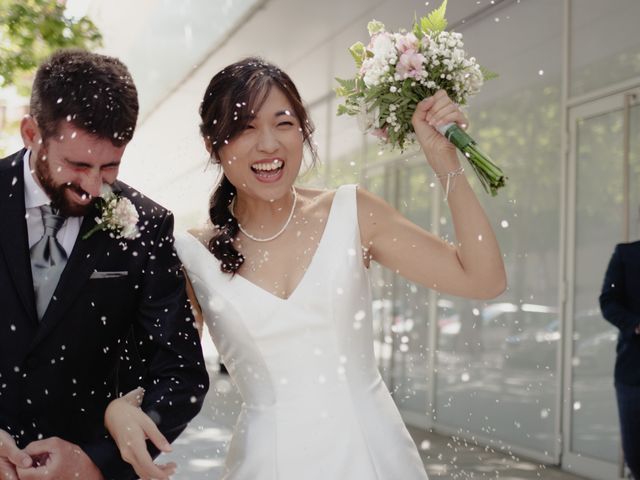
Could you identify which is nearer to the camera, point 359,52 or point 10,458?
point 10,458

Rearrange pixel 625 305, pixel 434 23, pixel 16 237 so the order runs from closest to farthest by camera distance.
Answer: pixel 16 237 → pixel 434 23 → pixel 625 305

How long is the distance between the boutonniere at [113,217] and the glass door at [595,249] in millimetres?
5410

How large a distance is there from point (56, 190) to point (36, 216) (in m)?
0.12

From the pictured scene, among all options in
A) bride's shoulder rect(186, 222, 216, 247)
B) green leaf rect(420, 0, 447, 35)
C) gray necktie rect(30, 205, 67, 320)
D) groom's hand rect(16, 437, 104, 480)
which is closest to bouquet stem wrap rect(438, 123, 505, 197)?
green leaf rect(420, 0, 447, 35)

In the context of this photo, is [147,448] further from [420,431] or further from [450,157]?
[420,431]

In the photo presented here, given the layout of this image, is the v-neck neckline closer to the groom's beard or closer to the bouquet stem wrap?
the bouquet stem wrap

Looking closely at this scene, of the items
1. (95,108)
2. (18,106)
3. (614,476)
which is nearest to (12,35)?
(18,106)

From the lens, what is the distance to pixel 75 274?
108 inches

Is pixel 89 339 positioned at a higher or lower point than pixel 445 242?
lower

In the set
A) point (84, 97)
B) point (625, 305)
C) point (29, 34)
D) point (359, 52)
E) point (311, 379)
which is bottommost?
point (311, 379)

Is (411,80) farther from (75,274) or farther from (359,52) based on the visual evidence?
(75,274)

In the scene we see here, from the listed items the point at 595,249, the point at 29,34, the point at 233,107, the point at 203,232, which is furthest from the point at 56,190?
the point at 29,34

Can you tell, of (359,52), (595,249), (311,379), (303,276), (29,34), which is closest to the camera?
(311,379)

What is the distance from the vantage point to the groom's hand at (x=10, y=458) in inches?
98.3
